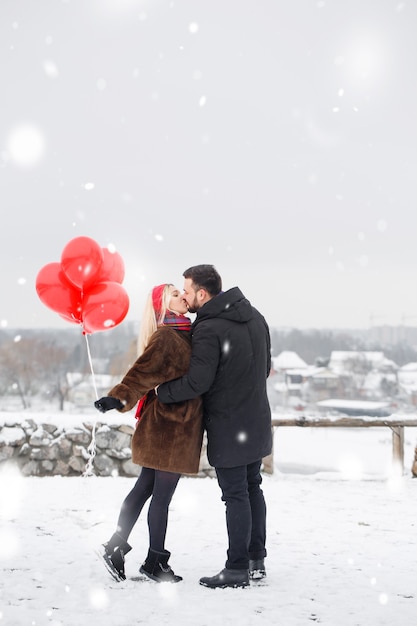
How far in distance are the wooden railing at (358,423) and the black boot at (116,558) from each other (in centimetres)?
404

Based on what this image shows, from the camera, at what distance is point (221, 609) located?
3.21 m

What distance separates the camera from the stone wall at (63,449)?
770cm

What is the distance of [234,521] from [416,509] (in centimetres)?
309

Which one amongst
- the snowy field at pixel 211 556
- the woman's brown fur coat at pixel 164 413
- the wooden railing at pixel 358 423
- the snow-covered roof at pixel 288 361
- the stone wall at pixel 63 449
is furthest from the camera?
the snow-covered roof at pixel 288 361

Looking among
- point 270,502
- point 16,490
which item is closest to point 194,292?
point 270,502

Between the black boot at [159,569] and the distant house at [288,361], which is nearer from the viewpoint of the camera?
the black boot at [159,569]

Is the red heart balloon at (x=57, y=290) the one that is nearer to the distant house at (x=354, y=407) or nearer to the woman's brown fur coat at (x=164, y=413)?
the woman's brown fur coat at (x=164, y=413)

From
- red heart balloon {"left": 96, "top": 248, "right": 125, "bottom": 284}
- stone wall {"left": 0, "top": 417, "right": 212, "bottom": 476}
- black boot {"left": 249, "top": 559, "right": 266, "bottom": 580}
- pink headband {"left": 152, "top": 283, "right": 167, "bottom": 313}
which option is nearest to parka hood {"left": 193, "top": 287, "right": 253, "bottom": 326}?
pink headband {"left": 152, "top": 283, "right": 167, "bottom": 313}

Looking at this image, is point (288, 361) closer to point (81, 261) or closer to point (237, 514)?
point (81, 261)

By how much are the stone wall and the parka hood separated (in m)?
4.44

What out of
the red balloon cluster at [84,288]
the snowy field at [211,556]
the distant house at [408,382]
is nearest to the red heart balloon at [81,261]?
the red balloon cluster at [84,288]

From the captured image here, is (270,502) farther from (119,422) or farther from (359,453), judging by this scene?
(359,453)

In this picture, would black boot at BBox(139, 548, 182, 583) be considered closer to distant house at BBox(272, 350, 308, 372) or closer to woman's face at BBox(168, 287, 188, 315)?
woman's face at BBox(168, 287, 188, 315)

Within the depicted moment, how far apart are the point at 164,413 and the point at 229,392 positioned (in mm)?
378
